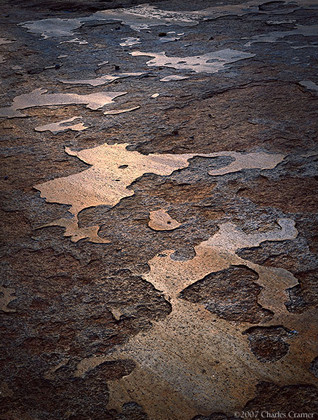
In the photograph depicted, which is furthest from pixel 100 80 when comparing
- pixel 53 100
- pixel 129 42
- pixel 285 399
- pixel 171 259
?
pixel 285 399

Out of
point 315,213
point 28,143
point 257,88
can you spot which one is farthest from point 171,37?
point 315,213

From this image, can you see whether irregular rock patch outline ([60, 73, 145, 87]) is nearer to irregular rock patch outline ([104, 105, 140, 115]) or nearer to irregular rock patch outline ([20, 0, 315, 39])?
irregular rock patch outline ([104, 105, 140, 115])

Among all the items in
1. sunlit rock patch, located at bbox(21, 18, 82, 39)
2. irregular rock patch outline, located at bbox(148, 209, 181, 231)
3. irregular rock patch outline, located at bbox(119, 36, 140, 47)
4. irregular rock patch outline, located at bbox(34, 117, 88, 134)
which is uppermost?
sunlit rock patch, located at bbox(21, 18, 82, 39)

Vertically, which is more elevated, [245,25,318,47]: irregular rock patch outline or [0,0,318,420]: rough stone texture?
[245,25,318,47]: irregular rock patch outline

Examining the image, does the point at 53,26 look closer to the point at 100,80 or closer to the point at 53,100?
the point at 100,80

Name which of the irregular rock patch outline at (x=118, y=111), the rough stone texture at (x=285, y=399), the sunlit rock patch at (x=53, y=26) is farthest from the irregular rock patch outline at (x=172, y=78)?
the rough stone texture at (x=285, y=399)

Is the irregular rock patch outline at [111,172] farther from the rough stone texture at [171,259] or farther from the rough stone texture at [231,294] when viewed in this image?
the rough stone texture at [231,294]

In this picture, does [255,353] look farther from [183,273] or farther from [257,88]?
[257,88]

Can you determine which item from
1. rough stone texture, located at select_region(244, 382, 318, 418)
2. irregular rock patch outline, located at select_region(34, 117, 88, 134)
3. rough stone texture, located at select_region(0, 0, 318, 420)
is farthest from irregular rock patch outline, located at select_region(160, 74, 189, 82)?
rough stone texture, located at select_region(244, 382, 318, 418)
